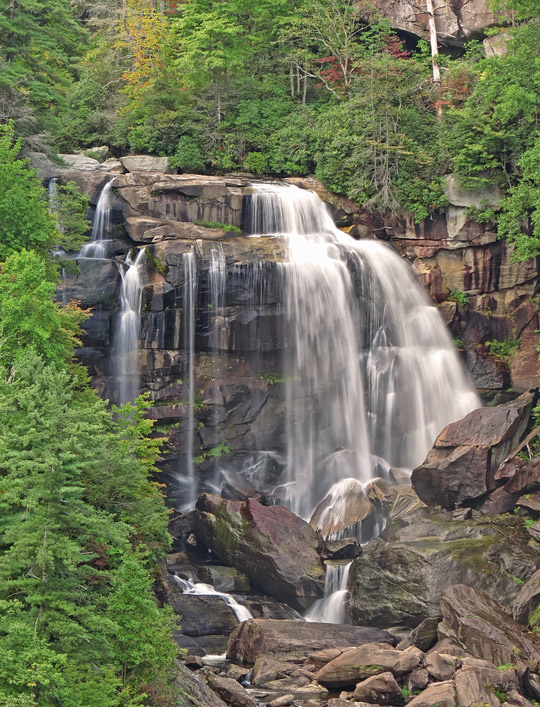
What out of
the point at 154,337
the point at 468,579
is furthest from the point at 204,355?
the point at 468,579

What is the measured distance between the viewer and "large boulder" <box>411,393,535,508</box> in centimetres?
2811

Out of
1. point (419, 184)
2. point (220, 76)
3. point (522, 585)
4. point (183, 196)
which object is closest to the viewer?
point (522, 585)

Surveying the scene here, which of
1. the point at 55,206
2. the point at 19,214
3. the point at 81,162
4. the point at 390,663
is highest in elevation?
the point at 81,162

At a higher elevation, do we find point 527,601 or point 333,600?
point 527,601

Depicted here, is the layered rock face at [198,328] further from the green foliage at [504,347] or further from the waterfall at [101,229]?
the green foliage at [504,347]

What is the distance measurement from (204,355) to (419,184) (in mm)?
13171

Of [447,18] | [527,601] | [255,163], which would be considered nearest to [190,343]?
[255,163]

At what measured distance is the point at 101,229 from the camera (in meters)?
34.8

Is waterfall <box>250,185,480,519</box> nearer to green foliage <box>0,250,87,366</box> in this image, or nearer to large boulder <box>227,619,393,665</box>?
large boulder <box>227,619,393,665</box>

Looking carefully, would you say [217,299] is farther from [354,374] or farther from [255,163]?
[255,163]

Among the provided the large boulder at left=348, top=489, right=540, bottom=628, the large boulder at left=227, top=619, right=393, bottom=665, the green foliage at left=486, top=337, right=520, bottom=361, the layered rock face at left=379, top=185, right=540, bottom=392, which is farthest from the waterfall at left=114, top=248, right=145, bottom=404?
the green foliage at left=486, top=337, right=520, bottom=361

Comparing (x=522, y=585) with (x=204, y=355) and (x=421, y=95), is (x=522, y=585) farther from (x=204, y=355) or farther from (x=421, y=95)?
(x=421, y=95)

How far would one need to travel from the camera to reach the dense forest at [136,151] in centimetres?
1432

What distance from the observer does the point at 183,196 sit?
117ft
